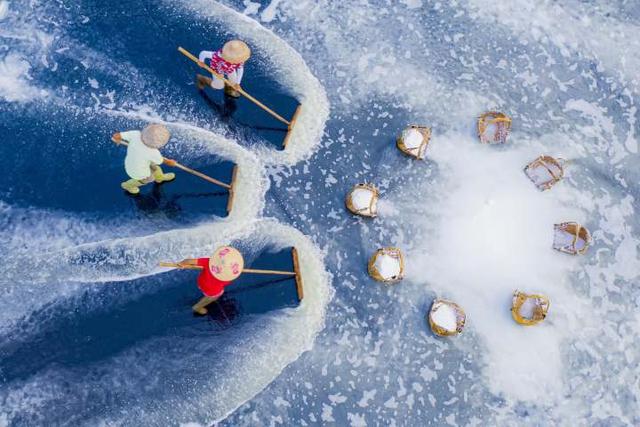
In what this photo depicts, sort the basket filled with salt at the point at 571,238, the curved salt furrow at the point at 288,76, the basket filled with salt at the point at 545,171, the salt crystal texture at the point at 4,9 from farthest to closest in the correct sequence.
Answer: the salt crystal texture at the point at 4,9 < the curved salt furrow at the point at 288,76 < the basket filled with salt at the point at 545,171 < the basket filled with salt at the point at 571,238

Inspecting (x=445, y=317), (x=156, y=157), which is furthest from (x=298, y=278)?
(x=156, y=157)

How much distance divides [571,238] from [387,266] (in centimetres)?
240

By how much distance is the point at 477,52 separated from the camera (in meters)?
8.29

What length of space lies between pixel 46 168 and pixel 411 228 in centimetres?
471

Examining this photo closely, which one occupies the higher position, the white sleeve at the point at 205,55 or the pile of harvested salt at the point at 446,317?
the white sleeve at the point at 205,55

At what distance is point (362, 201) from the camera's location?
7.10m

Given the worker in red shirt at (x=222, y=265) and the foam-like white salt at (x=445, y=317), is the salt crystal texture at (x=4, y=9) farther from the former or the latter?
the foam-like white salt at (x=445, y=317)

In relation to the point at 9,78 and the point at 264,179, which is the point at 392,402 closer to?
the point at 264,179

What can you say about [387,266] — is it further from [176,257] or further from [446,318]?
[176,257]

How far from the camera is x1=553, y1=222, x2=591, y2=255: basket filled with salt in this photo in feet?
23.0

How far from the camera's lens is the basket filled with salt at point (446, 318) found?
6582 mm

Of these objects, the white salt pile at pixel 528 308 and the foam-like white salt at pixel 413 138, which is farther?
the foam-like white salt at pixel 413 138

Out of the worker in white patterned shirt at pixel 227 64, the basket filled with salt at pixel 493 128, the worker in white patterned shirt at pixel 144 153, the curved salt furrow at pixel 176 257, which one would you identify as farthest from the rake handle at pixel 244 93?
the basket filled with salt at pixel 493 128

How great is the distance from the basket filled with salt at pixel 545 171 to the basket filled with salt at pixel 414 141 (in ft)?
4.57
